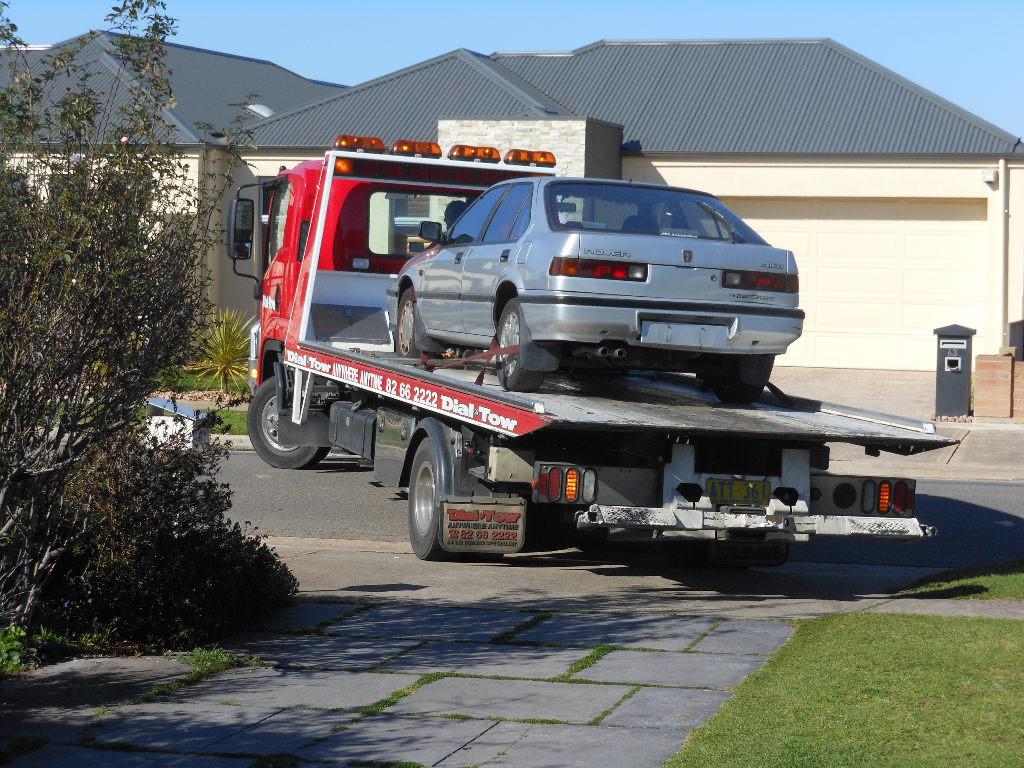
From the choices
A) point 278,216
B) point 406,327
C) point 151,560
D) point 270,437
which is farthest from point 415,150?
point 151,560

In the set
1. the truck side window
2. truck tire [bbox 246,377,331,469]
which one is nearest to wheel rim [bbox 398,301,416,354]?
the truck side window

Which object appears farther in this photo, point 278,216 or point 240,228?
point 278,216

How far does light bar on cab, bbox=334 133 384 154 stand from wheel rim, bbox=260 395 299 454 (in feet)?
9.73

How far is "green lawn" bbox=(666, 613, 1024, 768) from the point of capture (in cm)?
536

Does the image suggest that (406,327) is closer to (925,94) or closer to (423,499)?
(423,499)

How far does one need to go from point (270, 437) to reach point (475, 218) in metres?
5.04

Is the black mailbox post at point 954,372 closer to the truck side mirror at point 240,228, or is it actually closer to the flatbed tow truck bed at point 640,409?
the flatbed tow truck bed at point 640,409

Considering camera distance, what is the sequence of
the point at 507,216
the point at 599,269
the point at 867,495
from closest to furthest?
the point at 599,269 → the point at 867,495 → the point at 507,216

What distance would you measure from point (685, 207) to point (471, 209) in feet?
7.01

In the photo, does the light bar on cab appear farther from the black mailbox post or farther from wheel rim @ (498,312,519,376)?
the black mailbox post

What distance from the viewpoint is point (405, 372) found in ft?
34.5

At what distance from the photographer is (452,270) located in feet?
35.1

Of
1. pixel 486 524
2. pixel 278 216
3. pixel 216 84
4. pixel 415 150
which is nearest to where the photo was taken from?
pixel 486 524

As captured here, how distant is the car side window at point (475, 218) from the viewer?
10594mm
